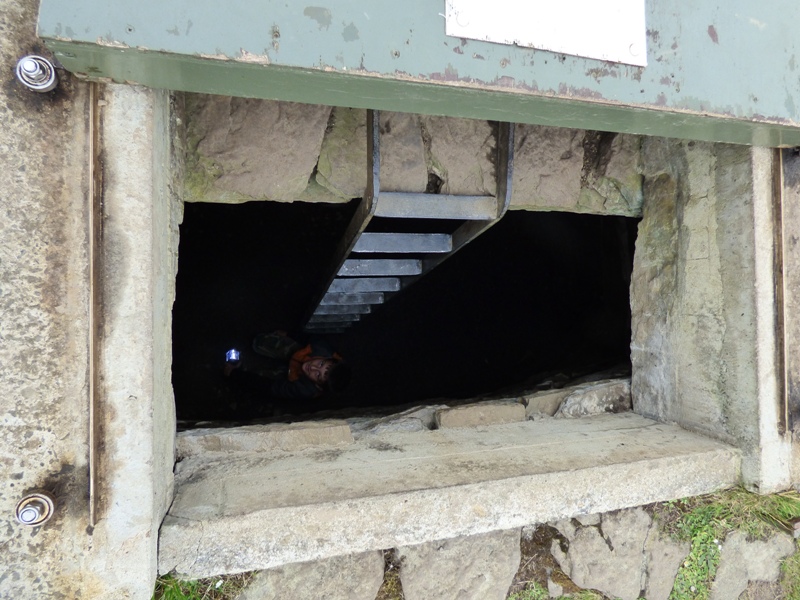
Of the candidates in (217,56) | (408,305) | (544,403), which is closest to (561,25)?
(217,56)

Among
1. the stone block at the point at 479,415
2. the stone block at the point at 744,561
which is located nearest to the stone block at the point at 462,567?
the stone block at the point at 479,415

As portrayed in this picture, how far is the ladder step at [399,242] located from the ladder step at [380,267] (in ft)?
0.99

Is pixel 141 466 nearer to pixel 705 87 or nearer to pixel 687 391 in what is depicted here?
pixel 705 87

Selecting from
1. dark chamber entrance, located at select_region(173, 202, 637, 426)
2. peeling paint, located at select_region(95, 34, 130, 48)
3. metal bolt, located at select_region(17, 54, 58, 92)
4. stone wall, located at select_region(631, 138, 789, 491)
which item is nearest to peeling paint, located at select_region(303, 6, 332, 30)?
peeling paint, located at select_region(95, 34, 130, 48)

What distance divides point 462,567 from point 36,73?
1821 millimetres

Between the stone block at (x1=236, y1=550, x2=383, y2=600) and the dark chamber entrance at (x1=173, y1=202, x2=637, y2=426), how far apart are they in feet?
7.83

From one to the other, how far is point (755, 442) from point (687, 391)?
0.96 ft

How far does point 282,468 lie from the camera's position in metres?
1.60

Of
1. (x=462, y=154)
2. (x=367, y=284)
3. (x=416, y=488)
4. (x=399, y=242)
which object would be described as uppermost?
(x=462, y=154)

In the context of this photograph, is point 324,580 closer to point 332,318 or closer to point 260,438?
point 260,438

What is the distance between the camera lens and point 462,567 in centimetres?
166

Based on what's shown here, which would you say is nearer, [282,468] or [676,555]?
[282,468]

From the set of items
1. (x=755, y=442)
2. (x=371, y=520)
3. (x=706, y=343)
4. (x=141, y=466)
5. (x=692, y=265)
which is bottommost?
(x=371, y=520)

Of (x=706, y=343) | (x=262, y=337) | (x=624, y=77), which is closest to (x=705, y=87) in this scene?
(x=624, y=77)
